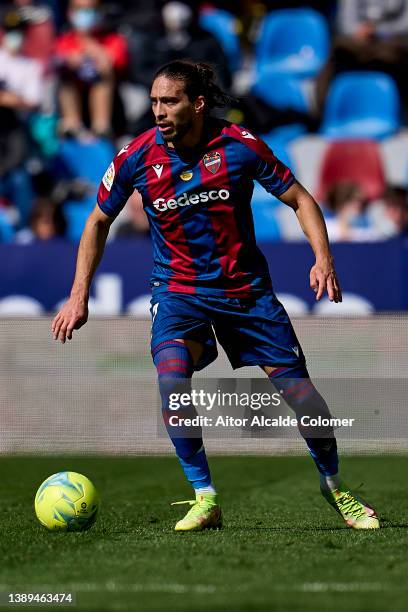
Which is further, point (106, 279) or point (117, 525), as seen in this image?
point (106, 279)

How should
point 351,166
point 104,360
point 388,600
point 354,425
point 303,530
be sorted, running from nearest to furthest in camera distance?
point 388,600 < point 303,530 < point 354,425 < point 104,360 < point 351,166

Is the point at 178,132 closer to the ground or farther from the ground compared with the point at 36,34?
closer to the ground

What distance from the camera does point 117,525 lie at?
6.49 meters

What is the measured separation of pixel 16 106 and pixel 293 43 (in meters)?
3.96

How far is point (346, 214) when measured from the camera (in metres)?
12.9

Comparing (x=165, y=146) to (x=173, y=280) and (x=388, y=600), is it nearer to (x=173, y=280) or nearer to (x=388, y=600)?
(x=173, y=280)

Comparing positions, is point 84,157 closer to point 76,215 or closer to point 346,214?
point 76,215

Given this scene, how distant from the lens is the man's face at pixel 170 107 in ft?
20.1

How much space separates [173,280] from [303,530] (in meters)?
1.47

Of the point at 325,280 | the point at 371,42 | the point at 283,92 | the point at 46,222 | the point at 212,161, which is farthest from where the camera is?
the point at 283,92

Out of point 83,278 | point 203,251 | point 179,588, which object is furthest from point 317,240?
point 179,588

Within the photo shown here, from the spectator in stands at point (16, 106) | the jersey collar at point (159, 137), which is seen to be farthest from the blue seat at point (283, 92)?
the jersey collar at point (159, 137)

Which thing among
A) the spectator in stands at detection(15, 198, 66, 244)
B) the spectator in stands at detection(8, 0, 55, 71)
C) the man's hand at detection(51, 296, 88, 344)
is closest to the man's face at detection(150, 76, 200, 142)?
the man's hand at detection(51, 296, 88, 344)

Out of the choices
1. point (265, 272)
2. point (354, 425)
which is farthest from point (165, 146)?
point (354, 425)
